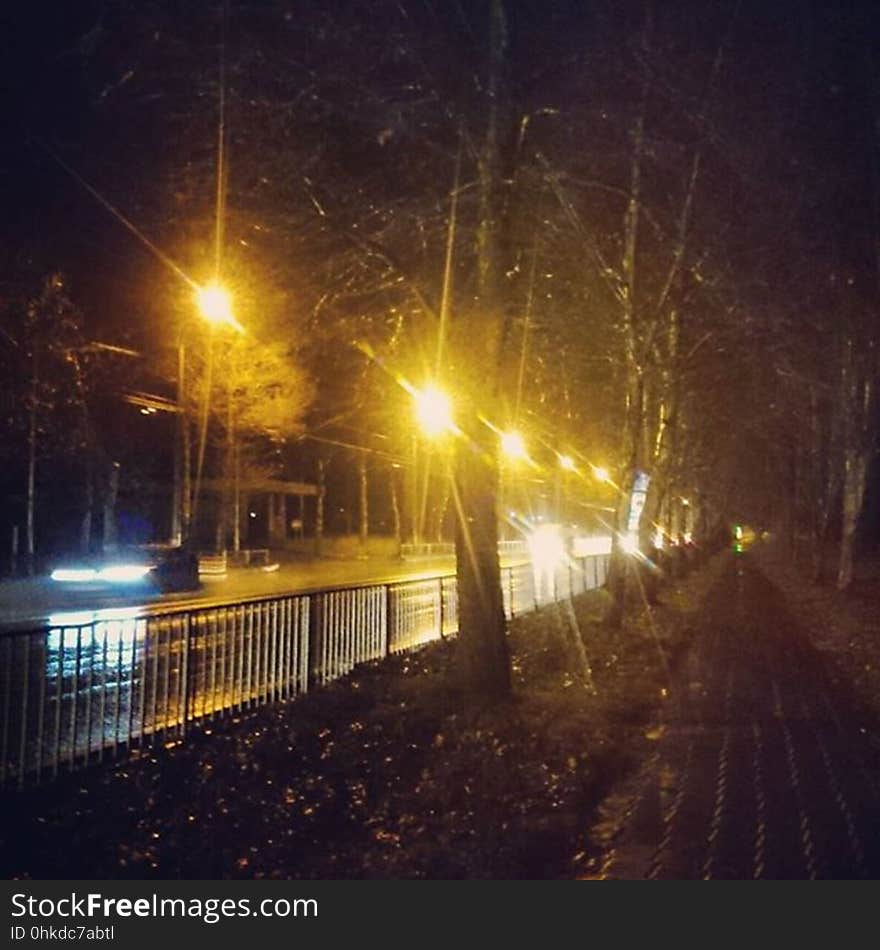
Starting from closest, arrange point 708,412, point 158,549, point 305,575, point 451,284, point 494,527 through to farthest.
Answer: point 494,527
point 451,284
point 158,549
point 708,412
point 305,575

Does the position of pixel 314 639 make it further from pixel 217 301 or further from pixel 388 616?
pixel 217 301

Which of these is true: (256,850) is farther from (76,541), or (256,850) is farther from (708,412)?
(76,541)

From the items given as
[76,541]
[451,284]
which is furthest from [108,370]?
[451,284]

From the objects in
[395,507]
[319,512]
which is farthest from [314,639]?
[395,507]

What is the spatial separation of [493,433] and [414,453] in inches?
2042

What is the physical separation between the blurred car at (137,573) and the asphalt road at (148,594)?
0.24 metres

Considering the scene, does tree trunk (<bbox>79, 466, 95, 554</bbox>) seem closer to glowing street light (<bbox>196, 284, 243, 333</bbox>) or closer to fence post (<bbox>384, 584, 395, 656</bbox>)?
glowing street light (<bbox>196, 284, 243, 333</bbox>)

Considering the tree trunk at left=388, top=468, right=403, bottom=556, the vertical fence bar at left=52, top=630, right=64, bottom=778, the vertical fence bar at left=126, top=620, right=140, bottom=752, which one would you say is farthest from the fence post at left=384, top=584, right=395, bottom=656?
the tree trunk at left=388, top=468, right=403, bottom=556

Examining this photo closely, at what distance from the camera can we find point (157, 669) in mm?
8742

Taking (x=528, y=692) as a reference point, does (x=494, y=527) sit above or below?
above

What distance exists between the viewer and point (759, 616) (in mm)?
24656

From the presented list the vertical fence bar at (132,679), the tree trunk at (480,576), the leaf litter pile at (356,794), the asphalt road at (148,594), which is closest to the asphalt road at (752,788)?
the leaf litter pile at (356,794)

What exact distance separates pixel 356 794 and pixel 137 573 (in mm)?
23289

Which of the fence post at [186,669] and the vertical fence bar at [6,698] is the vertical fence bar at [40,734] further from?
the fence post at [186,669]
